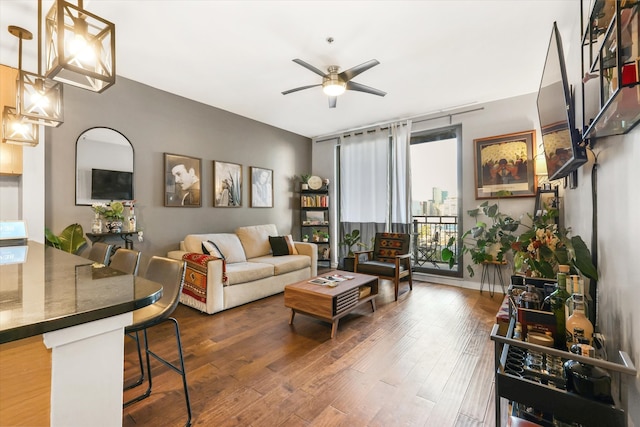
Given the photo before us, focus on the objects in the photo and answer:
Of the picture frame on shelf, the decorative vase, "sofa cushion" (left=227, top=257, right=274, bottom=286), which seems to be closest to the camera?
the decorative vase

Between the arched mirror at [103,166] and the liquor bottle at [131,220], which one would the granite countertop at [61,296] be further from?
the arched mirror at [103,166]

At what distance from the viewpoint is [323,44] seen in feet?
9.04

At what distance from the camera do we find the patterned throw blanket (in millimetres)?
3196

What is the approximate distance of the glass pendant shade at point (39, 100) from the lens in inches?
70.4

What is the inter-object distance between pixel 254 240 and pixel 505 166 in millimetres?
3906

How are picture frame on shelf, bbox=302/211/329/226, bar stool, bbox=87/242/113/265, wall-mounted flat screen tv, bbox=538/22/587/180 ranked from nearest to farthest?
wall-mounted flat screen tv, bbox=538/22/587/180
bar stool, bbox=87/242/113/265
picture frame on shelf, bbox=302/211/329/226

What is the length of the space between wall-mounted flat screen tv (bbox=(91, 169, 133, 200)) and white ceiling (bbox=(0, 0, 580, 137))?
119 cm

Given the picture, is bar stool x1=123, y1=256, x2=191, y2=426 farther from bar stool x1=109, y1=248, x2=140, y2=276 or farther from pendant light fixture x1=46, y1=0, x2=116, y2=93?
pendant light fixture x1=46, y1=0, x2=116, y2=93

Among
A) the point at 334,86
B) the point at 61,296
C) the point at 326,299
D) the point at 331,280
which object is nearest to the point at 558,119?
the point at 334,86

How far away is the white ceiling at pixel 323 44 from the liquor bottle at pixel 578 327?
230 centimetres

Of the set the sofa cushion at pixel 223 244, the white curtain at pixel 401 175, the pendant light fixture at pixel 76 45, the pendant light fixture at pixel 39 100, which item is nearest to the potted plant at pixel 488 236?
the white curtain at pixel 401 175

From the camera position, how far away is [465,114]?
4.41 meters

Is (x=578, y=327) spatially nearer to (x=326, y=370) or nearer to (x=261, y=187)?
(x=326, y=370)

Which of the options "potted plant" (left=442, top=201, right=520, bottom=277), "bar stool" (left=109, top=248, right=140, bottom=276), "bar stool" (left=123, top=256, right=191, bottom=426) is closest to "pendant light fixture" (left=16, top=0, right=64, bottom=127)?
"bar stool" (left=109, top=248, right=140, bottom=276)
